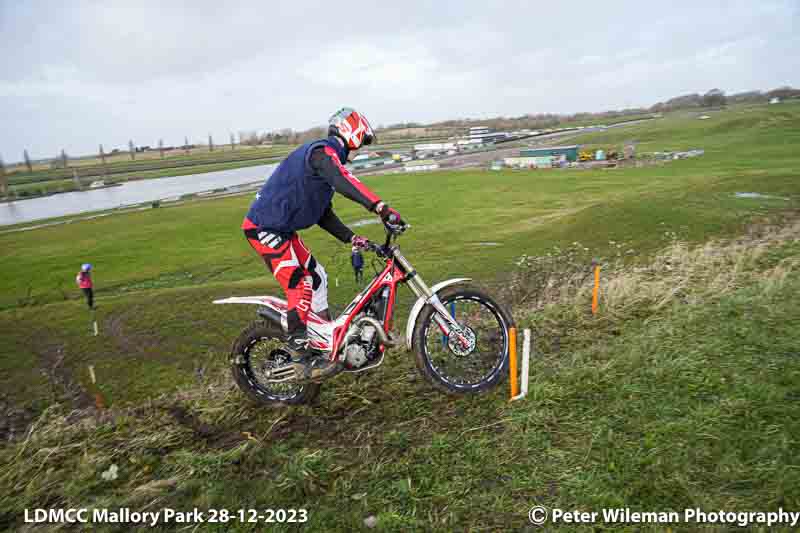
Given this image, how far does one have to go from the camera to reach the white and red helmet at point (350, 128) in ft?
16.7

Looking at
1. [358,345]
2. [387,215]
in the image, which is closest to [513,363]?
[358,345]

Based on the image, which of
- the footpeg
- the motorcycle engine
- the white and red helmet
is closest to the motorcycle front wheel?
the motorcycle engine

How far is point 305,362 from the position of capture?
5.39 metres

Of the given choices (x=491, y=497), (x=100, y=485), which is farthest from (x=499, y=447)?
(x=100, y=485)

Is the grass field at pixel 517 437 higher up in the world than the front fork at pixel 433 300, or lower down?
lower down

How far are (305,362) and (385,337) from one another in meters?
0.96

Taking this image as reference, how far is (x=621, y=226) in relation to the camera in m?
31.8

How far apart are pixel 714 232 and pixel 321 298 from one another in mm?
29029

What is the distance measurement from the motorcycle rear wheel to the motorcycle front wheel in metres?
1.39

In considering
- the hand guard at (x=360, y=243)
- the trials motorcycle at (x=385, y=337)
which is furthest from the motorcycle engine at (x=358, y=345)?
the hand guard at (x=360, y=243)

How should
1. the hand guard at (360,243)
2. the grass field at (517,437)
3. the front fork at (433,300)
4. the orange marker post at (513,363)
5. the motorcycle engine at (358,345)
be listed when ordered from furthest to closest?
the motorcycle engine at (358,345), the front fork at (433,300), the hand guard at (360,243), the orange marker post at (513,363), the grass field at (517,437)

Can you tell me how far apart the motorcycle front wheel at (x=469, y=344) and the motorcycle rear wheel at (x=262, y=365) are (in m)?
1.39

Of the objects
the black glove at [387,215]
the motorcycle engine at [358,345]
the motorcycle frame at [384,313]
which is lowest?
the motorcycle engine at [358,345]

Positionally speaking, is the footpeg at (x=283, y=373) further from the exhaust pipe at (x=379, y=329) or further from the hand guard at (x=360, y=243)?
the hand guard at (x=360, y=243)
